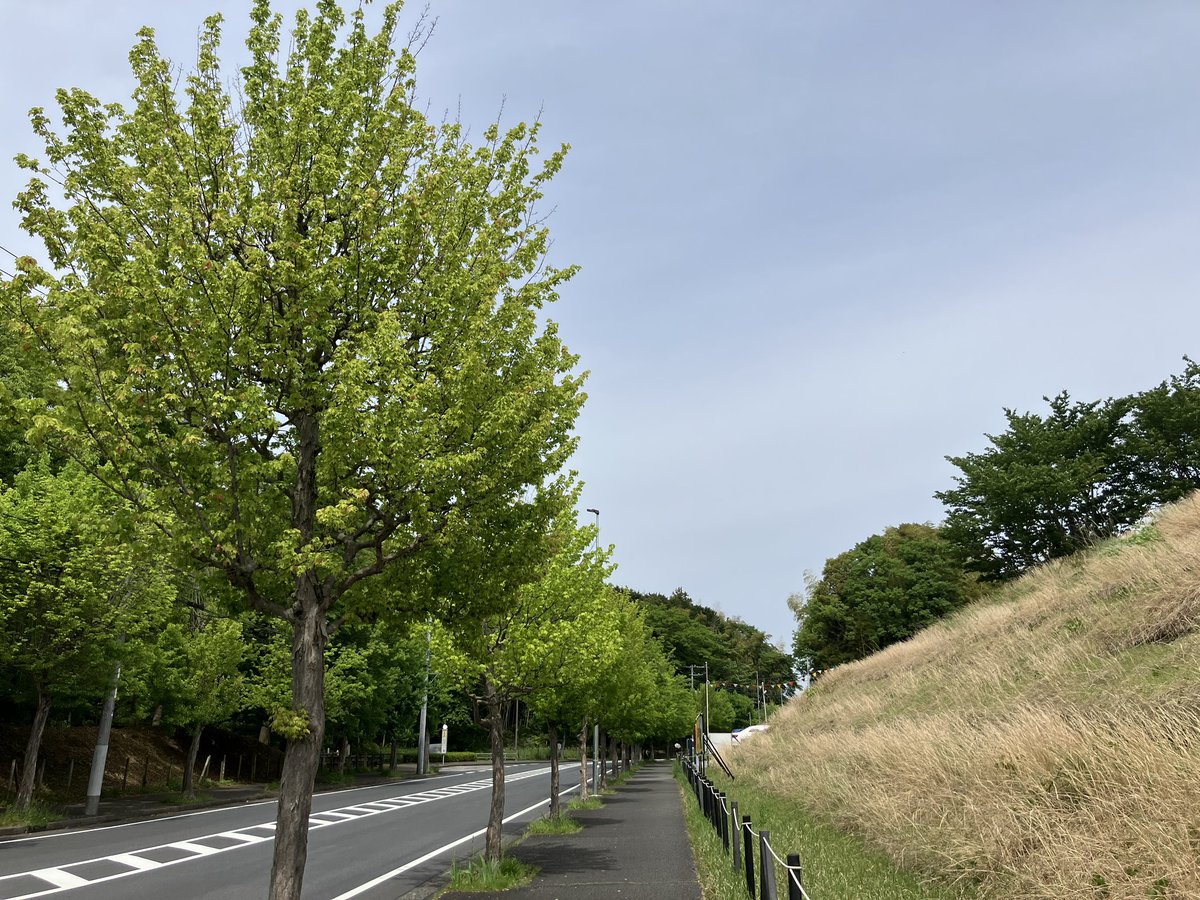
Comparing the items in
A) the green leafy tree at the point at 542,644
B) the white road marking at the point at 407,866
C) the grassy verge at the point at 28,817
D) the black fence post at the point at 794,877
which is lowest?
the white road marking at the point at 407,866

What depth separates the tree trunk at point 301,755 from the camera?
20.4 ft

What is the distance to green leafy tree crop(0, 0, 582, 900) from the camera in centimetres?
623

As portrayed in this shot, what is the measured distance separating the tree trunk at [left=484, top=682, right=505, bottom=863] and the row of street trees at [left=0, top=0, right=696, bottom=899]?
479 cm

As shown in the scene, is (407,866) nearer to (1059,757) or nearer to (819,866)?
(819,866)

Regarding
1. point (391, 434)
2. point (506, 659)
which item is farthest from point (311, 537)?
point (506, 659)

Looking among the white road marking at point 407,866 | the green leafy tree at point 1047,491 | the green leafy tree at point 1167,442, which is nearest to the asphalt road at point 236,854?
the white road marking at point 407,866

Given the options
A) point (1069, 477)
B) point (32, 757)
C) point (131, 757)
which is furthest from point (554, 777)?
point (1069, 477)

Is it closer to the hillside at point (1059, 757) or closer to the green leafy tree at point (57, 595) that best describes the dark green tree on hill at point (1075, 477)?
the hillside at point (1059, 757)

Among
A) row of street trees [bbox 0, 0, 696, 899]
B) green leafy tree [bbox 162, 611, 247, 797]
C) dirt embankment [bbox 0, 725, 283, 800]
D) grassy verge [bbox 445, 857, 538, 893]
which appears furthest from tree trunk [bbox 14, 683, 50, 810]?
row of street trees [bbox 0, 0, 696, 899]

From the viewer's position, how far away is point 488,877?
34.2 feet

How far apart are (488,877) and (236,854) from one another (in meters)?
6.76

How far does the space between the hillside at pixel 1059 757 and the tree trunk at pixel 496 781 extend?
17.0ft

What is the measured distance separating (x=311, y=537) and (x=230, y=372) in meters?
1.59

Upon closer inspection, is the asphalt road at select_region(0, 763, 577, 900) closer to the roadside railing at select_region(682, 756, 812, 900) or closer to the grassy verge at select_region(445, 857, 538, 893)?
the grassy verge at select_region(445, 857, 538, 893)
